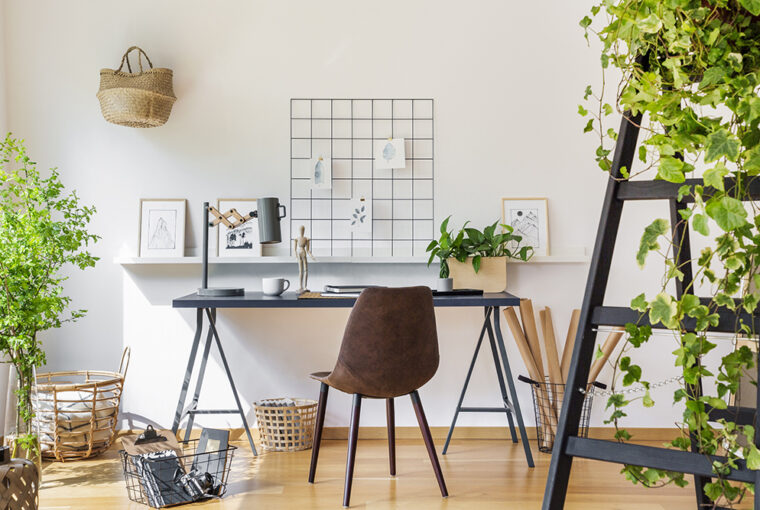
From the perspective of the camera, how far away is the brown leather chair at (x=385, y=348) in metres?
2.61

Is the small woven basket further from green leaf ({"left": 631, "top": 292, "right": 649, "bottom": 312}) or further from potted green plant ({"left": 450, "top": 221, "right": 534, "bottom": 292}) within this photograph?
green leaf ({"left": 631, "top": 292, "right": 649, "bottom": 312})

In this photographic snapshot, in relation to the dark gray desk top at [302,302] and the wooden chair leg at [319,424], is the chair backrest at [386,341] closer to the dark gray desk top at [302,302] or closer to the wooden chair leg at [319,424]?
the wooden chair leg at [319,424]

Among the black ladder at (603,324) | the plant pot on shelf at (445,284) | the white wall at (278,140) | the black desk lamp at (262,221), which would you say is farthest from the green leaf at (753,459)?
the white wall at (278,140)

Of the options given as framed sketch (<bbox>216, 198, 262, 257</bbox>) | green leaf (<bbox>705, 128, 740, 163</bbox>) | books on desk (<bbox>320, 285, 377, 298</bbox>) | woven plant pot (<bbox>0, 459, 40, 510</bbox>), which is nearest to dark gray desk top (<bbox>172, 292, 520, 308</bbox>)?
books on desk (<bbox>320, 285, 377, 298</bbox>)

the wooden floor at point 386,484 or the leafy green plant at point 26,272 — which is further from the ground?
the leafy green plant at point 26,272

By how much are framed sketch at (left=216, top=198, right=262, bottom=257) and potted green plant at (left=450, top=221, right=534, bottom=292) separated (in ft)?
3.56

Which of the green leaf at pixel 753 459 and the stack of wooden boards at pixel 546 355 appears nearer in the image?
the green leaf at pixel 753 459

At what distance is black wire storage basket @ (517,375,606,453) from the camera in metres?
3.40

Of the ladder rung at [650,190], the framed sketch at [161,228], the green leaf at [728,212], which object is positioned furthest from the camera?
the framed sketch at [161,228]

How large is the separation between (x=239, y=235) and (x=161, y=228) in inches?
16.4

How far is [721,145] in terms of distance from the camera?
2.93ft

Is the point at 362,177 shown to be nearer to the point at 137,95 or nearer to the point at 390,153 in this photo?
the point at 390,153

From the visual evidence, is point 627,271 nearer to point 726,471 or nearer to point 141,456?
point 141,456

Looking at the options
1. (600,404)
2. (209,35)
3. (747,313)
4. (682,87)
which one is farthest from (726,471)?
(209,35)
